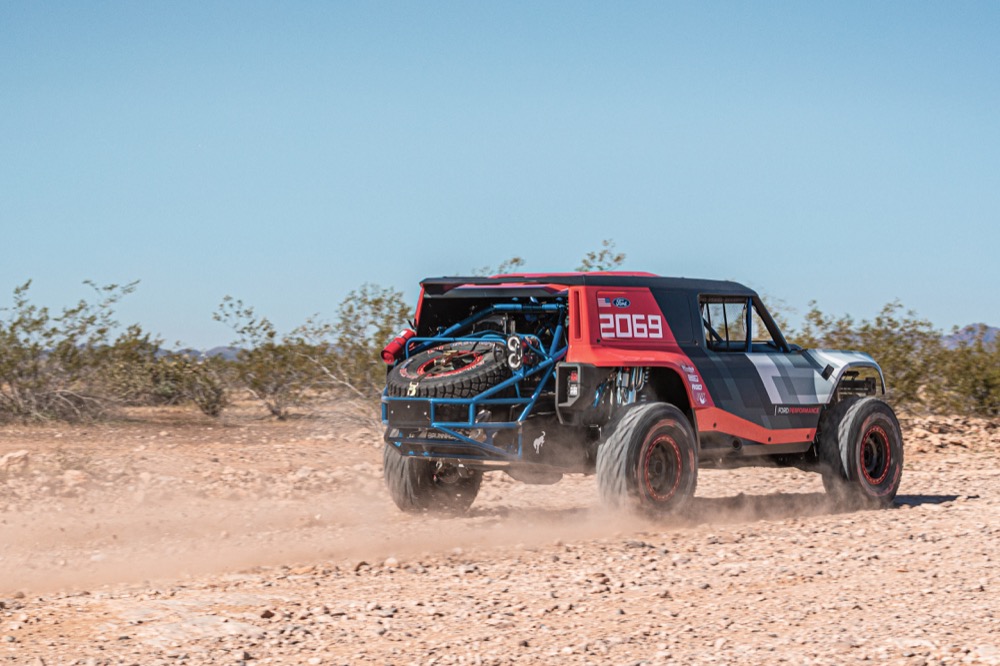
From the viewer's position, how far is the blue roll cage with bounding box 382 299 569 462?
30.4 feet

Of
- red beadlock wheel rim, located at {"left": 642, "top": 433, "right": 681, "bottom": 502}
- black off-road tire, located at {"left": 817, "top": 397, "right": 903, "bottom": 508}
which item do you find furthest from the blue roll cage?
black off-road tire, located at {"left": 817, "top": 397, "right": 903, "bottom": 508}

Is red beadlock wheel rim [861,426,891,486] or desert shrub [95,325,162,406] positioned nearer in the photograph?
red beadlock wheel rim [861,426,891,486]

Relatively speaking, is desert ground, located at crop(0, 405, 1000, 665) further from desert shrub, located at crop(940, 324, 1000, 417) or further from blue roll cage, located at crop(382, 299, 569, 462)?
desert shrub, located at crop(940, 324, 1000, 417)

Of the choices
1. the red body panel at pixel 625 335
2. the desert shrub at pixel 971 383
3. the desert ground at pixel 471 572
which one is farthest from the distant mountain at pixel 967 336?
the red body panel at pixel 625 335

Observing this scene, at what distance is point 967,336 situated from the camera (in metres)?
20.3

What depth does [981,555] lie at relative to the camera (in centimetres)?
828

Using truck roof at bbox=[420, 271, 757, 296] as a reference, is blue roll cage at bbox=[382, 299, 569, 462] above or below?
below

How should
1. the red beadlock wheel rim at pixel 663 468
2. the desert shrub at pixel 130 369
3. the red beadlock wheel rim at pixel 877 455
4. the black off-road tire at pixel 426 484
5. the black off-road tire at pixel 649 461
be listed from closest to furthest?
1. the black off-road tire at pixel 649 461
2. the red beadlock wheel rim at pixel 663 468
3. the black off-road tire at pixel 426 484
4. the red beadlock wheel rim at pixel 877 455
5. the desert shrub at pixel 130 369

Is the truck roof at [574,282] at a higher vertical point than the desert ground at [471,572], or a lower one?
higher

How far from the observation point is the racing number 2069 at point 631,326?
9.45 metres

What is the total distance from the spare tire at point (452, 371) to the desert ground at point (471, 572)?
42.4 inches

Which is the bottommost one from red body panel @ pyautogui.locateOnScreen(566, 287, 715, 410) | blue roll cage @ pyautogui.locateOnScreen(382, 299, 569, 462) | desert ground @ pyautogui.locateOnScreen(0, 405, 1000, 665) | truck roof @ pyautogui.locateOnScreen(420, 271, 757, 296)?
desert ground @ pyautogui.locateOnScreen(0, 405, 1000, 665)

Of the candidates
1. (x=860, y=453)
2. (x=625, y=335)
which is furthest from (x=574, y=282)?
(x=860, y=453)

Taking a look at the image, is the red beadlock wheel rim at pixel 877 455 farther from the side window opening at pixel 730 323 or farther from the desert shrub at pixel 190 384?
the desert shrub at pixel 190 384
